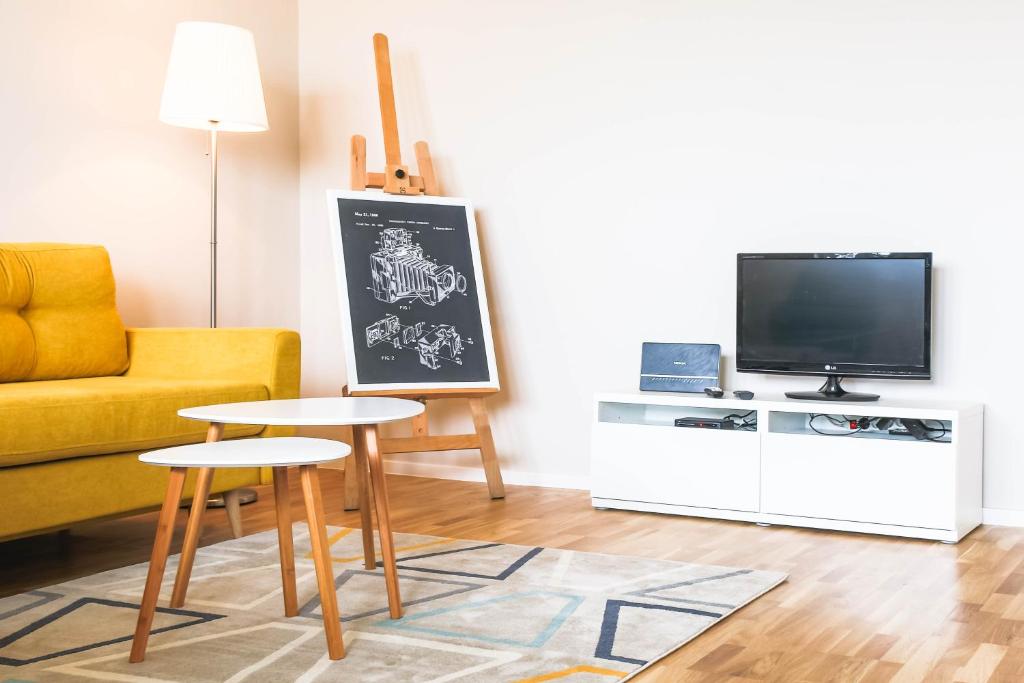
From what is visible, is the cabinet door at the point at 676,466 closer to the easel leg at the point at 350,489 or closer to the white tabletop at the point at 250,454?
the easel leg at the point at 350,489

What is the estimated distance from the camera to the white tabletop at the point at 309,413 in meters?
2.25

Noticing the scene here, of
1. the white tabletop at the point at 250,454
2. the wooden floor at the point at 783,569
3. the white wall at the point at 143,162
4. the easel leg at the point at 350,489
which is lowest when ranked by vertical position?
the wooden floor at the point at 783,569

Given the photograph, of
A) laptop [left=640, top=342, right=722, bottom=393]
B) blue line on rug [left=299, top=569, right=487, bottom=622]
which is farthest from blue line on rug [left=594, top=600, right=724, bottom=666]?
laptop [left=640, top=342, right=722, bottom=393]

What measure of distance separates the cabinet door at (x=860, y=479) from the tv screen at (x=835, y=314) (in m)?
0.31

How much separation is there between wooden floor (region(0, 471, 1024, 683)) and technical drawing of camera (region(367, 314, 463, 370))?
0.54 m

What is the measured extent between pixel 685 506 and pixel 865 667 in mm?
1612

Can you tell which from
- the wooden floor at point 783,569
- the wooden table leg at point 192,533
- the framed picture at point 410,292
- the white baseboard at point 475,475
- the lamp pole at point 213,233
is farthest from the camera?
the white baseboard at point 475,475

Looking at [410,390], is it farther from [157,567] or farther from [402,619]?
[157,567]

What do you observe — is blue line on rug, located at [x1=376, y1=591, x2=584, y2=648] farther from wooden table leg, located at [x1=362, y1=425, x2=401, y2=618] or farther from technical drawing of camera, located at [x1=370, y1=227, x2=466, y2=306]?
technical drawing of camera, located at [x1=370, y1=227, x2=466, y2=306]

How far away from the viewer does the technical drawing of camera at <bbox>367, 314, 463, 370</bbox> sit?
402 centimetres

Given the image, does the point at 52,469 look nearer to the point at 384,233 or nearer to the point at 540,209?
the point at 384,233

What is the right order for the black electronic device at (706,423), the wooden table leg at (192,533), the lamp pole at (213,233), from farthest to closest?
the lamp pole at (213,233), the black electronic device at (706,423), the wooden table leg at (192,533)

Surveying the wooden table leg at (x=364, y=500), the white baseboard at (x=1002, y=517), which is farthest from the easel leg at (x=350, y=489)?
the white baseboard at (x=1002, y=517)

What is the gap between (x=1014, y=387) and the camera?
3.55 m
